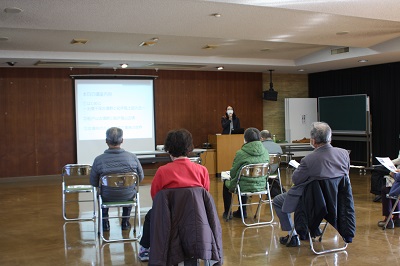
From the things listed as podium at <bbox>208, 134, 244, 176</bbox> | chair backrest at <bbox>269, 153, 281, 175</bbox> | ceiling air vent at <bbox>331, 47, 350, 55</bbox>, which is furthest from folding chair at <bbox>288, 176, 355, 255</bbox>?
podium at <bbox>208, 134, 244, 176</bbox>

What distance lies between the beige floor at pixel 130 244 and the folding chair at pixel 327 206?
32cm

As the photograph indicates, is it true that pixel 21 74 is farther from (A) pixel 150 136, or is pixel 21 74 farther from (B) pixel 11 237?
(B) pixel 11 237

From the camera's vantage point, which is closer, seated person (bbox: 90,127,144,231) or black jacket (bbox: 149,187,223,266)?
black jacket (bbox: 149,187,223,266)

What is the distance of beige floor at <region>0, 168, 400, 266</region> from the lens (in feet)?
14.4

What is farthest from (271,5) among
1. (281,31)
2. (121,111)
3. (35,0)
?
(121,111)

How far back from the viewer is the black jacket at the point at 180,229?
2961 mm

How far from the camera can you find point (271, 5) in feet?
18.3

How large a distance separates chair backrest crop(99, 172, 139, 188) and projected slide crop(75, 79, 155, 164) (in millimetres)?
6592

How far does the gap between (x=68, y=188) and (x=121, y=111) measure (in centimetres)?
560

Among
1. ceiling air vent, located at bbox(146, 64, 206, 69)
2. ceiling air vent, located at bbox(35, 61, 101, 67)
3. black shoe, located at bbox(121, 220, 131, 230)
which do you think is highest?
ceiling air vent, located at bbox(146, 64, 206, 69)

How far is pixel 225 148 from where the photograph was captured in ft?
36.2

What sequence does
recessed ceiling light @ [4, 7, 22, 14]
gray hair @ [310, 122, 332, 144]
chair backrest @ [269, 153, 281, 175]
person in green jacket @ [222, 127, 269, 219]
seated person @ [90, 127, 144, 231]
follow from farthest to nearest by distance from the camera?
chair backrest @ [269, 153, 281, 175], person in green jacket @ [222, 127, 269, 219], recessed ceiling light @ [4, 7, 22, 14], seated person @ [90, 127, 144, 231], gray hair @ [310, 122, 332, 144]

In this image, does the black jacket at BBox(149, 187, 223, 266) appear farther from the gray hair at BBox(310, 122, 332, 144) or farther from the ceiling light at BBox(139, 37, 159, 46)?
the ceiling light at BBox(139, 37, 159, 46)

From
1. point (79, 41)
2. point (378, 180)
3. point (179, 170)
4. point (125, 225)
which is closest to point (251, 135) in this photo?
point (125, 225)
